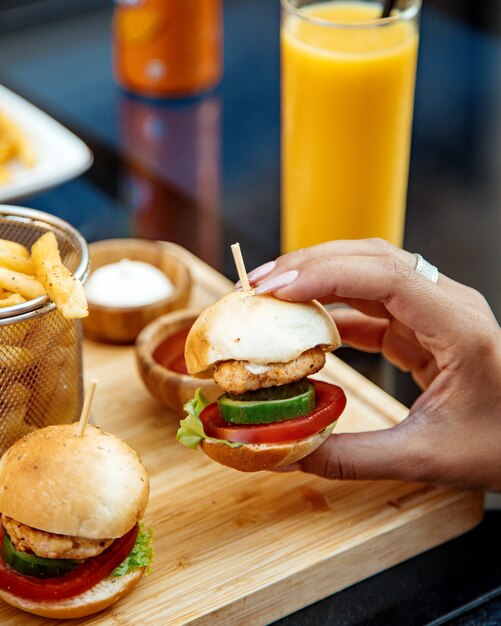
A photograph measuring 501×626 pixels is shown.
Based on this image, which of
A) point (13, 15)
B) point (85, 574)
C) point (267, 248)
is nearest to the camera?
point (85, 574)

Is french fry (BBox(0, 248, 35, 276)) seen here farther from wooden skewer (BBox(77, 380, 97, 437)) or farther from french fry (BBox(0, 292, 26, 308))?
wooden skewer (BBox(77, 380, 97, 437))

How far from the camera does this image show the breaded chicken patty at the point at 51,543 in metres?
1.58

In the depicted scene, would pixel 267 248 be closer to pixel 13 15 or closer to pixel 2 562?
pixel 2 562

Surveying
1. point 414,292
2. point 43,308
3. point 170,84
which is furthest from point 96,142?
point 414,292

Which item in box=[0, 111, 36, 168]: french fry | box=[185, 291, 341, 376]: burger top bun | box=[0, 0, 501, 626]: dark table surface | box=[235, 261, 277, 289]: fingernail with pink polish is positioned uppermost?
box=[235, 261, 277, 289]: fingernail with pink polish

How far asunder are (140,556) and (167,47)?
204cm

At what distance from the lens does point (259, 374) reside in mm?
1676

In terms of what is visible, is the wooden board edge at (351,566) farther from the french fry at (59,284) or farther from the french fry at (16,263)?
the french fry at (16,263)

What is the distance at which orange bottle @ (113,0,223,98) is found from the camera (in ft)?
10.5

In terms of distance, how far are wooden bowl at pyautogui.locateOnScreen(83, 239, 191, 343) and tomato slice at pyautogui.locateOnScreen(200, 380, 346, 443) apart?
0.61 metres

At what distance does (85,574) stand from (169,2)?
203cm

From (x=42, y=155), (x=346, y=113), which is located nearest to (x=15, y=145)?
(x=42, y=155)

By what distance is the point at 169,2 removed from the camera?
3154 millimetres

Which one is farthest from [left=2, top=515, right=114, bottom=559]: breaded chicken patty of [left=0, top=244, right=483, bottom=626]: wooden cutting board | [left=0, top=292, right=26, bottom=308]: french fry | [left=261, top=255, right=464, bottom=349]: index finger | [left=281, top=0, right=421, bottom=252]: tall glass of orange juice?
[left=281, top=0, right=421, bottom=252]: tall glass of orange juice
